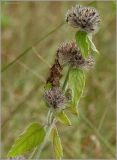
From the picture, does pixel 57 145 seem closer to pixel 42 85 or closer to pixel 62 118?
pixel 62 118

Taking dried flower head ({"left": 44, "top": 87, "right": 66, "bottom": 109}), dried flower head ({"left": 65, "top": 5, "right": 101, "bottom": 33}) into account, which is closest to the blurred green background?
dried flower head ({"left": 65, "top": 5, "right": 101, "bottom": 33})

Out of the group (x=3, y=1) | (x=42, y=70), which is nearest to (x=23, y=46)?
(x=42, y=70)

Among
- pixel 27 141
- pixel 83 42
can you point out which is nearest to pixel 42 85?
pixel 27 141

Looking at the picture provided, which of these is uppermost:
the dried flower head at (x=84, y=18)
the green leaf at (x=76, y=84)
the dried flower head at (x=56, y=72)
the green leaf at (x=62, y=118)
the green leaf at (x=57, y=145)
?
the dried flower head at (x=84, y=18)

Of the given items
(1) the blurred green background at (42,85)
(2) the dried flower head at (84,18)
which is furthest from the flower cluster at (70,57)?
(1) the blurred green background at (42,85)

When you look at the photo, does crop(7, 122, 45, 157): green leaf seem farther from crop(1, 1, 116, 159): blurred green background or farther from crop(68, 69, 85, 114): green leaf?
crop(1, 1, 116, 159): blurred green background

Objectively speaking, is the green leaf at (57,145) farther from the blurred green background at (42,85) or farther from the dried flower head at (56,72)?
the blurred green background at (42,85)
